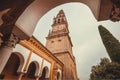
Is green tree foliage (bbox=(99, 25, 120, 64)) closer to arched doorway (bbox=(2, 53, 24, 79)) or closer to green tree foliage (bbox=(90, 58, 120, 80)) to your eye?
green tree foliage (bbox=(90, 58, 120, 80))

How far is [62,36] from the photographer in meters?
23.7

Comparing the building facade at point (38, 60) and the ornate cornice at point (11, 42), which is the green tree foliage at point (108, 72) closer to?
the building facade at point (38, 60)

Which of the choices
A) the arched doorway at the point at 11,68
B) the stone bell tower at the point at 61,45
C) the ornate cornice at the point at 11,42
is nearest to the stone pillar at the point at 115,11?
the ornate cornice at the point at 11,42

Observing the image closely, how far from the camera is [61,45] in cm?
2259

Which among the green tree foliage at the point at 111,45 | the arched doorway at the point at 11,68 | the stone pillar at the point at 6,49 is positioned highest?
the green tree foliage at the point at 111,45

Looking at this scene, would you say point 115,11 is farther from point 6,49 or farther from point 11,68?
point 11,68

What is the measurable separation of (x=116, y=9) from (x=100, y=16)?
0.32 m

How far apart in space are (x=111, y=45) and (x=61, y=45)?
9.49 metres

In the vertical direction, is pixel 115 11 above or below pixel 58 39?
below

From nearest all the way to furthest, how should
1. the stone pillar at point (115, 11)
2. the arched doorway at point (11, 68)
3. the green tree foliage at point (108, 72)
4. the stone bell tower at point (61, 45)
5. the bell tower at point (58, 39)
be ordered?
the stone pillar at point (115, 11) < the arched doorway at point (11, 68) < the green tree foliage at point (108, 72) < the stone bell tower at point (61, 45) < the bell tower at point (58, 39)

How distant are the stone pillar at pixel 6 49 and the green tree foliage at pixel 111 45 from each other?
1656 centimetres

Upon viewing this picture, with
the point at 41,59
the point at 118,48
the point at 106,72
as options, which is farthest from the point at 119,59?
the point at 41,59

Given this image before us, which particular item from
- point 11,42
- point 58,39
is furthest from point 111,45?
point 11,42

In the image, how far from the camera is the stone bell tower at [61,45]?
1974 centimetres
